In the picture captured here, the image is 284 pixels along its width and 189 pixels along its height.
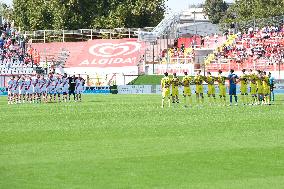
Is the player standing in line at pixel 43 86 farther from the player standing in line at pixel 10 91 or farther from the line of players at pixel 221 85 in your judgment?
the line of players at pixel 221 85

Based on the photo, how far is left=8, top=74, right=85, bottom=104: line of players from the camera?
51000 millimetres

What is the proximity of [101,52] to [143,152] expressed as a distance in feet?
218

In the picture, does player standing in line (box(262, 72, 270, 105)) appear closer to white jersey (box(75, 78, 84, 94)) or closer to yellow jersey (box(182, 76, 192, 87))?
yellow jersey (box(182, 76, 192, 87))

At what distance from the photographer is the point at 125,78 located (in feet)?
251

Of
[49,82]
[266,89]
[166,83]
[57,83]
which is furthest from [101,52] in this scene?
[166,83]

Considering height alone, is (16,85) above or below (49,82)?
below

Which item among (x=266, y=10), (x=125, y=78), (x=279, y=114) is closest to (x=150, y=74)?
(x=125, y=78)

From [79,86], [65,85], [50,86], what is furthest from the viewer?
[79,86]

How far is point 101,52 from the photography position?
86062 millimetres

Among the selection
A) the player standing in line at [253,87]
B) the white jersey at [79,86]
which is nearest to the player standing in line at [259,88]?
the player standing in line at [253,87]

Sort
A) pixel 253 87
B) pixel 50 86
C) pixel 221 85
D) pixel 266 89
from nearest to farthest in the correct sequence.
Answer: pixel 221 85, pixel 266 89, pixel 253 87, pixel 50 86

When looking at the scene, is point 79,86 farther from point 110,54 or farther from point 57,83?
point 110,54

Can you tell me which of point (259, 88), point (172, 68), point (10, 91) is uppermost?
point (172, 68)

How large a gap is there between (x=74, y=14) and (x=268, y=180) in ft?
284
